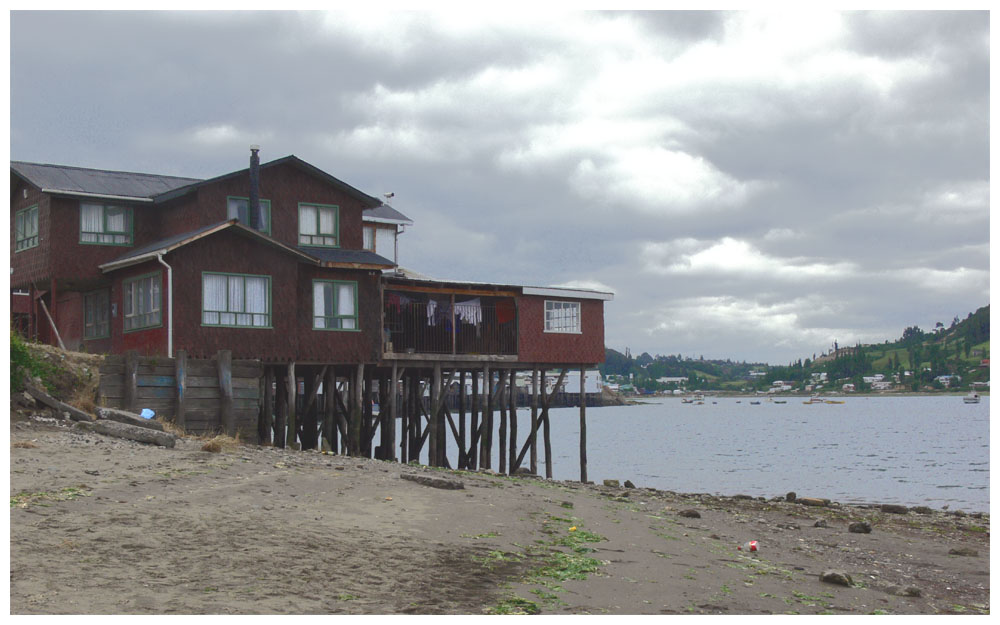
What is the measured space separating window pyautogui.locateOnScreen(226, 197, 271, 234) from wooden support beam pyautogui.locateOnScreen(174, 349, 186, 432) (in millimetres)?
9717

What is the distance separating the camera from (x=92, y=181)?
121ft

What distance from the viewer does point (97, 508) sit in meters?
13.8

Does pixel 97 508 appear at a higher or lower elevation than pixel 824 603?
higher

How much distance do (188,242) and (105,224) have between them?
6.57 meters

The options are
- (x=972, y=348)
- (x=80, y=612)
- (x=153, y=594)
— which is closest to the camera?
(x=80, y=612)

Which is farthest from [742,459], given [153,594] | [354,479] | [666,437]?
[153,594]

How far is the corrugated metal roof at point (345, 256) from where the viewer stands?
3606 cm

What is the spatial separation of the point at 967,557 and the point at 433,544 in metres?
12.7

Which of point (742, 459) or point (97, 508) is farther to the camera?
point (742, 459)

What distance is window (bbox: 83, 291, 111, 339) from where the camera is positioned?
118 feet

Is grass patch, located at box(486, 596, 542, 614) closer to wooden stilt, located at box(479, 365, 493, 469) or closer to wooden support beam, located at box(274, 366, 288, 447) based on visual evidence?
wooden support beam, located at box(274, 366, 288, 447)

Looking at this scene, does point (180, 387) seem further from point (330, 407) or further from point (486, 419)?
point (486, 419)

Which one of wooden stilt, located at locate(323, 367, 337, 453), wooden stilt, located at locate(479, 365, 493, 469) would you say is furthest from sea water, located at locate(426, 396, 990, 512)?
wooden stilt, located at locate(323, 367, 337, 453)

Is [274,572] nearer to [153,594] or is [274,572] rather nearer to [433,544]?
[153,594]
